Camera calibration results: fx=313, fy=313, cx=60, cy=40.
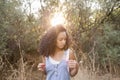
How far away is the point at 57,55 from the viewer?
9.77ft

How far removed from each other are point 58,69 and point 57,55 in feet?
0.47

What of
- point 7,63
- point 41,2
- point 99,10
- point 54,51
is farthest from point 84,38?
point 54,51

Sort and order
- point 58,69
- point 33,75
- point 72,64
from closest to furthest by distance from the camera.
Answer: point 72,64
point 58,69
point 33,75

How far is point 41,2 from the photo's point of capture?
304 inches

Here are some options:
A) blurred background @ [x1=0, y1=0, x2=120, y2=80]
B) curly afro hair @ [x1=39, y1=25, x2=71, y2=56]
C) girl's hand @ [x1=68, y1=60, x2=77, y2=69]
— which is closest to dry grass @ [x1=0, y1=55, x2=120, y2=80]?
blurred background @ [x1=0, y1=0, x2=120, y2=80]

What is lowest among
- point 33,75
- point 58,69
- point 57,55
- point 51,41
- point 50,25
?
point 33,75

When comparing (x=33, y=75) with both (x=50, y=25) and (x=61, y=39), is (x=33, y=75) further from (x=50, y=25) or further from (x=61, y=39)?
(x=61, y=39)

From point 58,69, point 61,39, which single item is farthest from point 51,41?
point 58,69

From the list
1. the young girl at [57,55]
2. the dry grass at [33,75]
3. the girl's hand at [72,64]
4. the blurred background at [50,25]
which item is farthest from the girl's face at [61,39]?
the blurred background at [50,25]

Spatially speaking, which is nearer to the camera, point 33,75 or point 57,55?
point 57,55

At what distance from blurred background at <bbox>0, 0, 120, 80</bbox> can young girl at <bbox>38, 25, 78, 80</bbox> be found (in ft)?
13.7

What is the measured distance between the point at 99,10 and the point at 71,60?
→ 5.35 meters

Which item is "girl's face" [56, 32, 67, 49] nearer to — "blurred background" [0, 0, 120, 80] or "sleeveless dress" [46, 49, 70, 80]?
"sleeveless dress" [46, 49, 70, 80]

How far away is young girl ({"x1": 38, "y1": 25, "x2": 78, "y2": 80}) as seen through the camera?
9.52ft
